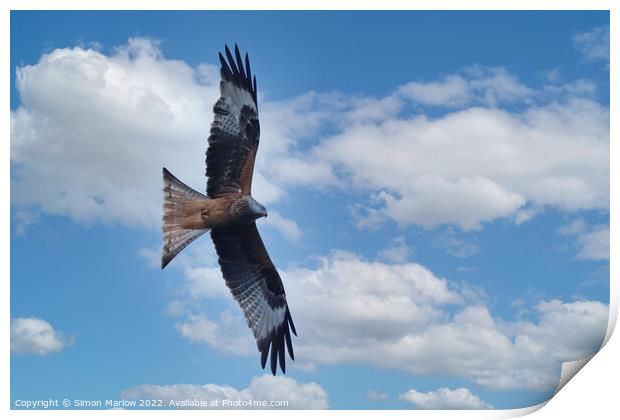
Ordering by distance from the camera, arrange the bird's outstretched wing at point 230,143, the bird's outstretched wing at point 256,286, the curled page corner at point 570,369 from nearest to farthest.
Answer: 1. the curled page corner at point 570,369
2. the bird's outstretched wing at point 230,143
3. the bird's outstretched wing at point 256,286

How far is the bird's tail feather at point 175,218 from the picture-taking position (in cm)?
652

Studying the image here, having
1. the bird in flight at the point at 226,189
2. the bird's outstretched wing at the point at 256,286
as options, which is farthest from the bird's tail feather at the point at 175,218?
the bird's outstretched wing at the point at 256,286

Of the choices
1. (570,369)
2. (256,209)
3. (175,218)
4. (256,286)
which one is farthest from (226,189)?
(570,369)

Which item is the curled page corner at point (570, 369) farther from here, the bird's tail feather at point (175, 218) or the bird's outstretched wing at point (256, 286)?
the bird's tail feather at point (175, 218)

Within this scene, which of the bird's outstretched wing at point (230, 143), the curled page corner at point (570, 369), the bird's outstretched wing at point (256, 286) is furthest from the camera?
the bird's outstretched wing at point (256, 286)

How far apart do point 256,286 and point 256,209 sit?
0.86 metres

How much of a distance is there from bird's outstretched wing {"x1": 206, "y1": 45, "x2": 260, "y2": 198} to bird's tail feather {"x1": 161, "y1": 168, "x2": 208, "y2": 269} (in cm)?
21

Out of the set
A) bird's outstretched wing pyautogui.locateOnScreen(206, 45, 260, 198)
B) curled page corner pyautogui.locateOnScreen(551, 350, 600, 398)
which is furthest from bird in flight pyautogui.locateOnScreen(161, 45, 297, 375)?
curled page corner pyautogui.locateOnScreen(551, 350, 600, 398)

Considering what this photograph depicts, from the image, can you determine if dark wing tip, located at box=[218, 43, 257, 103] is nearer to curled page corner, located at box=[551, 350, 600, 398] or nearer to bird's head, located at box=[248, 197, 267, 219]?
bird's head, located at box=[248, 197, 267, 219]

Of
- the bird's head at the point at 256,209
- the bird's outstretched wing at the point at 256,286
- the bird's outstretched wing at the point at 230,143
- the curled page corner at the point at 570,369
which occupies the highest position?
the bird's outstretched wing at the point at 230,143

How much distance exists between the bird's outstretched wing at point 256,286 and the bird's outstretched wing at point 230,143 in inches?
16.4

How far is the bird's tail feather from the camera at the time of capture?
6.52m

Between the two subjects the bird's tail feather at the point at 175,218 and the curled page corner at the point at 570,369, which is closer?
the curled page corner at the point at 570,369
